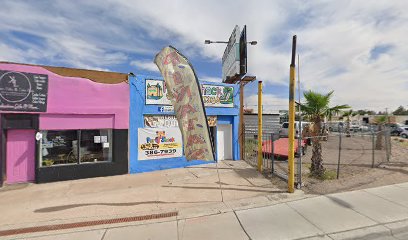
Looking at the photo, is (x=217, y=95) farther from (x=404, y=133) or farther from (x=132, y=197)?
(x=404, y=133)

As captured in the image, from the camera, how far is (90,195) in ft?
25.5

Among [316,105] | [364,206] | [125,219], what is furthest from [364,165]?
[125,219]

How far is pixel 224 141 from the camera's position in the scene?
13383 millimetres

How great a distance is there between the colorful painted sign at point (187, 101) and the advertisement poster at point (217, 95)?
6048 millimetres

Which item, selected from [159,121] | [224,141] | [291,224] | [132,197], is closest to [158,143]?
[159,121]

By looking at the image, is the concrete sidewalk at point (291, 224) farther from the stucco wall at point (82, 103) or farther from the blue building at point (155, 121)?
the blue building at point (155, 121)

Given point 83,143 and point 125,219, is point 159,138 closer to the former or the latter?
point 83,143

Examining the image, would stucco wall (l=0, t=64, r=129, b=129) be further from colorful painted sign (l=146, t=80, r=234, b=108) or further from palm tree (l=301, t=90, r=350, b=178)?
palm tree (l=301, t=90, r=350, b=178)

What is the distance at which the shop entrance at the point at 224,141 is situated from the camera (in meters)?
13.3

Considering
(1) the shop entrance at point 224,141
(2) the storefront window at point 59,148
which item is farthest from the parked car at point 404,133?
(2) the storefront window at point 59,148

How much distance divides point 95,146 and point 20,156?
2.64 m

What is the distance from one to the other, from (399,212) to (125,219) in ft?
21.0

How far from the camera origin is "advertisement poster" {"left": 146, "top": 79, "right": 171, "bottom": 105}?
11289 millimetres

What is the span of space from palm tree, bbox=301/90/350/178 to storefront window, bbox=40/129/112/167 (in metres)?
8.37
